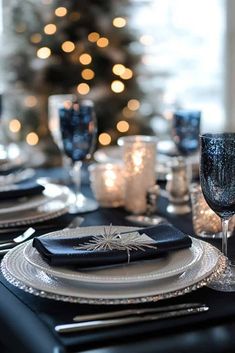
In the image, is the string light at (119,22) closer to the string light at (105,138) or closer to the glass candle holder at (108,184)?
the string light at (105,138)

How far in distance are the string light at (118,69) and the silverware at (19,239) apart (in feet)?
6.89

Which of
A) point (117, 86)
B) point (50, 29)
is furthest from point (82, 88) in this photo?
point (50, 29)

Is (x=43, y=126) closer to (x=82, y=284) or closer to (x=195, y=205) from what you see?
(x=195, y=205)

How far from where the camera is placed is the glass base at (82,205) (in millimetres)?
1459

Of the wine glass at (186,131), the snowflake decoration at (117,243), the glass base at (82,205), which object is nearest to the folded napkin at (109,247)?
the snowflake decoration at (117,243)

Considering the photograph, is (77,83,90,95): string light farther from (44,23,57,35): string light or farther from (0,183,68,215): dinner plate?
(0,183,68,215): dinner plate

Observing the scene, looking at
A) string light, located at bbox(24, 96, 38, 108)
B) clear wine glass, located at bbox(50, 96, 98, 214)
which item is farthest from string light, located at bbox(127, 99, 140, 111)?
clear wine glass, located at bbox(50, 96, 98, 214)

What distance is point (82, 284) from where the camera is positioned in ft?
3.01

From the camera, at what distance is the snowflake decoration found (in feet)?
3.24

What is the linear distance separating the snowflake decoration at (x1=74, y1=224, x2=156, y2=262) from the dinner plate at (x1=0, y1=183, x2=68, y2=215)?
13.2 inches

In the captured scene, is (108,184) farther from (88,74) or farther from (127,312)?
(88,74)

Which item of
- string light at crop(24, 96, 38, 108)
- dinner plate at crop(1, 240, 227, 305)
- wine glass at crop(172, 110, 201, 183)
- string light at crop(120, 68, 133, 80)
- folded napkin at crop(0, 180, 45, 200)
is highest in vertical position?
string light at crop(120, 68, 133, 80)

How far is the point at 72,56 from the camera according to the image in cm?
324

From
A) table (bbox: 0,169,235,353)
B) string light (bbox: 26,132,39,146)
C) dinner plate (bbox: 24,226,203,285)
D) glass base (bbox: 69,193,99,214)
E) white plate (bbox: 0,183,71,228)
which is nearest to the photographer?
table (bbox: 0,169,235,353)
